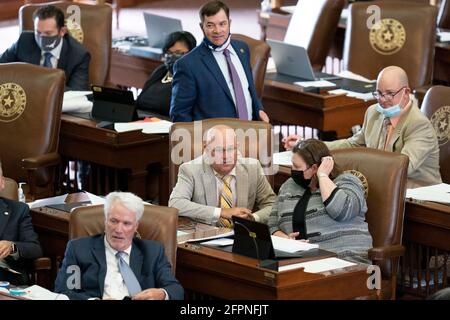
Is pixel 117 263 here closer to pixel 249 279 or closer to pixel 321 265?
pixel 249 279

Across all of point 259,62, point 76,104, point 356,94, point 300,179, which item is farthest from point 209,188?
point 356,94

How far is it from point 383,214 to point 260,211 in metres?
A: 0.64

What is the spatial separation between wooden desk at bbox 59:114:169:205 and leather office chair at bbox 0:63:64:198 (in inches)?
11.5

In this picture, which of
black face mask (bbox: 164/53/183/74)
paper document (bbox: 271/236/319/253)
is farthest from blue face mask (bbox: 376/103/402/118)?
black face mask (bbox: 164/53/183/74)

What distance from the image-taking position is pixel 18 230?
6328mm

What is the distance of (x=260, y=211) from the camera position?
6594 mm

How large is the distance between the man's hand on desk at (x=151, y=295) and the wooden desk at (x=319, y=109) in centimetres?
312

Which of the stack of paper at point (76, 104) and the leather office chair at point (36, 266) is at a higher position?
the stack of paper at point (76, 104)

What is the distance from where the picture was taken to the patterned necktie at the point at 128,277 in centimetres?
571

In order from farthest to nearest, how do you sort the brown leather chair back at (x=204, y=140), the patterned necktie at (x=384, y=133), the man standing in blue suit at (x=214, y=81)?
the man standing in blue suit at (x=214, y=81) → the patterned necktie at (x=384, y=133) → the brown leather chair back at (x=204, y=140)

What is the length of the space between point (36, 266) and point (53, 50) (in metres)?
2.80

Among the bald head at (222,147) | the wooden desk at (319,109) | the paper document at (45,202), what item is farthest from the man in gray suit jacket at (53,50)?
→ the bald head at (222,147)

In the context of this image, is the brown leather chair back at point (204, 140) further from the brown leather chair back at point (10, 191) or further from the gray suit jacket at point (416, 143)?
the brown leather chair back at point (10, 191)

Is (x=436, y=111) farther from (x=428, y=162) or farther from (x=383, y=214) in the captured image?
(x=383, y=214)
